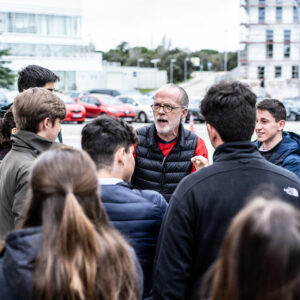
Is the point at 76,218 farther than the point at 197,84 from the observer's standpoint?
No

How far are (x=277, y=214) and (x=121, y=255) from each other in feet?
2.75

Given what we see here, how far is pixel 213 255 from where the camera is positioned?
8.73 feet

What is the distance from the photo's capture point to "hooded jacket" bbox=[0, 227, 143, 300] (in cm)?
191

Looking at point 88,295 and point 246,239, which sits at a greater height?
point 246,239

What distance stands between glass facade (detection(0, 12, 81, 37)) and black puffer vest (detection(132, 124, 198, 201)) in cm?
6431

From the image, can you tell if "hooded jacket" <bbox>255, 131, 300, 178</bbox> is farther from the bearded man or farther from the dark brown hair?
the dark brown hair

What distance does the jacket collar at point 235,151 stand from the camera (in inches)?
106

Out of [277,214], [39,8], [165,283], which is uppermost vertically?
[39,8]

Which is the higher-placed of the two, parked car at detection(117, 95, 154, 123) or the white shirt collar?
the white shirt collar

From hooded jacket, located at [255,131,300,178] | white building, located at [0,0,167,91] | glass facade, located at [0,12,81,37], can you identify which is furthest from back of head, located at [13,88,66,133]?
glass facade, located at [0,12,81,37]

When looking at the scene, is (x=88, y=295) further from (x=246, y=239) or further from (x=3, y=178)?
(x=3, y=178)

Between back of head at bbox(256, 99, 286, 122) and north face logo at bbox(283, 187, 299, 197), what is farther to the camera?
back of head at bbox(256, 99, 286, 122)

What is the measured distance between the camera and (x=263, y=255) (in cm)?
139

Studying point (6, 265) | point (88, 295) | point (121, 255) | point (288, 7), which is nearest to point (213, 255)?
point (121, 255)
